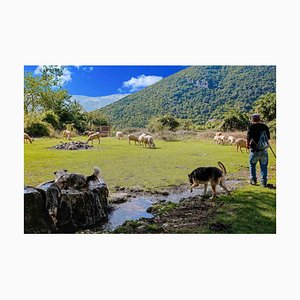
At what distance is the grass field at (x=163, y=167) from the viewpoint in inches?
238

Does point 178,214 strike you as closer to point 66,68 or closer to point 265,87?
point 265,87

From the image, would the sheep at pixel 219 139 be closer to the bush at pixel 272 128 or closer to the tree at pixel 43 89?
the bush at pixel 272 128

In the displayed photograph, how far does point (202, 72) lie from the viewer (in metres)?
6.39

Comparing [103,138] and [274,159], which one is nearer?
[274,159]

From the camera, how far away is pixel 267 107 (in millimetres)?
6293

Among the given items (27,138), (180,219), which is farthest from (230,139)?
(27,138)

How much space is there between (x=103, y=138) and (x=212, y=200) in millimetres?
Result: 2227

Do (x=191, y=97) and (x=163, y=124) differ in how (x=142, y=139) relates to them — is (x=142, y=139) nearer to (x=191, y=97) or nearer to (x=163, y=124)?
(x=163, y=124)

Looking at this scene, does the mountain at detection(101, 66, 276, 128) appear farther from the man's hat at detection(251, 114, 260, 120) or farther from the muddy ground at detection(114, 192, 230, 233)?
the muddy ground at detection(114, 192, 230, 233)

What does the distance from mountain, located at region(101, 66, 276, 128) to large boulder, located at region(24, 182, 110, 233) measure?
5.22 feet

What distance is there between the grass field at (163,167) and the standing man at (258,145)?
0.10m

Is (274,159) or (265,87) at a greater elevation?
(265,87)

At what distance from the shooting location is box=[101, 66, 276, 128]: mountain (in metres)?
6.41
